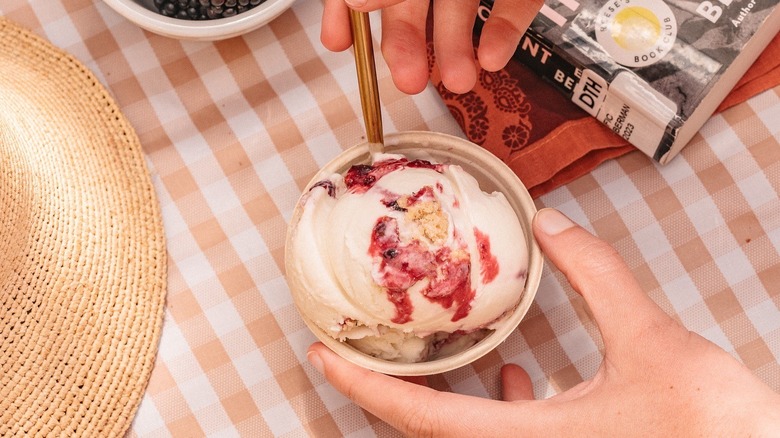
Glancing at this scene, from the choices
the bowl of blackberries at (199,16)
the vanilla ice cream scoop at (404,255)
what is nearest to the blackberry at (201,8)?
the bowl of blackberries at (199,16)

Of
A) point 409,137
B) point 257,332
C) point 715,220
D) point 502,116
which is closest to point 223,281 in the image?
point 257,332

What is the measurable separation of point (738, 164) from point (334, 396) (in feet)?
1.88

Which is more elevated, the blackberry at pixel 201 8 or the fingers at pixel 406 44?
the fingers at pixel 406 44

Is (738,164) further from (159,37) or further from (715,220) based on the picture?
(159,37)

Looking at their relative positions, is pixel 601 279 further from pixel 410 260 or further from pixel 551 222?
pixel 410 260

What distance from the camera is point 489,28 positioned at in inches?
32.3

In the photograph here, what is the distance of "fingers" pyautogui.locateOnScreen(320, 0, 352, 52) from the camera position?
0.76 meters

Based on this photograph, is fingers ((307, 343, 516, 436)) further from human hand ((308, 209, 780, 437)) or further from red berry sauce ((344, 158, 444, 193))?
red berry sauce ((344, 158, 444, 193))

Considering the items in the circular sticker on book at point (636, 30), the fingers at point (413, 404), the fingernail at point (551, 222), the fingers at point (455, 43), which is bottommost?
the fingers at point (413, 404)

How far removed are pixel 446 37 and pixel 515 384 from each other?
41 cm

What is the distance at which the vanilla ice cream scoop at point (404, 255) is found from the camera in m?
0.71

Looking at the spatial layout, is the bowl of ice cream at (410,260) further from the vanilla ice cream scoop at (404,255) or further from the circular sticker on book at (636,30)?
the circular sticker on book at (636,30)

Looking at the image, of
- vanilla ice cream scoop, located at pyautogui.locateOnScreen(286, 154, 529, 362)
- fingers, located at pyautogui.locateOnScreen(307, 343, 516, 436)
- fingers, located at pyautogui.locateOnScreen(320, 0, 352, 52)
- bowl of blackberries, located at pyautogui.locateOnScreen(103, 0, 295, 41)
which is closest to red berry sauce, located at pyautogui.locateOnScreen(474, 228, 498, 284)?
vanilla ice cream scoop, located at pyautogui.locateOnScreen(286, 154, 529, 362)

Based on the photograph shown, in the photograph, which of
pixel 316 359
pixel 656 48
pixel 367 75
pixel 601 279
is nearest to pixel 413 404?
pixel 316 359
